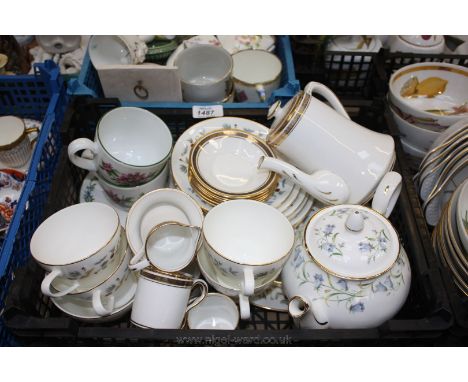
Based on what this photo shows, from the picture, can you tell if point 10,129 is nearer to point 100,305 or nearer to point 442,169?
point 100,305

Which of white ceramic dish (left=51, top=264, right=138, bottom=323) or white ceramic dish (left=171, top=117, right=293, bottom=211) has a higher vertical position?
white ceramic dish (left=171, top=117, right=293, bottom=211)

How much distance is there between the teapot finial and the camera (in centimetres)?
81

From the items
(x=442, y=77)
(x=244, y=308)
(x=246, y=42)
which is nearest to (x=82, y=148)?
(x=244, y=308)

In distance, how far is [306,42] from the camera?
1.36 meters

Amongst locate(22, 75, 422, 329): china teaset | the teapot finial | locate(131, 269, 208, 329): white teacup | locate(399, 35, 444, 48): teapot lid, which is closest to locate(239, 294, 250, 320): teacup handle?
locate(22, 75, 422, 329): china teaset

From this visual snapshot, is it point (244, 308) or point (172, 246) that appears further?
point (172, 246)

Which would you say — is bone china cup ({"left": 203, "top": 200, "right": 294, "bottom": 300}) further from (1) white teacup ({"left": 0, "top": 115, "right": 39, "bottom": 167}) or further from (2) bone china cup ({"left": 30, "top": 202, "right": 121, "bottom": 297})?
(1) white teacup ({"left": 0, "top": 115, "right": 39, "bottom": 167})

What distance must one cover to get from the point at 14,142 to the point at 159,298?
673 millimetres

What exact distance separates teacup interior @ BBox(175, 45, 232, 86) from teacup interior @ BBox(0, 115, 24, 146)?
466mm

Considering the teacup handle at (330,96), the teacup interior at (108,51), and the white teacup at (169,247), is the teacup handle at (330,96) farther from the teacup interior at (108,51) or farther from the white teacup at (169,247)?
the teacup interior at (108,51)

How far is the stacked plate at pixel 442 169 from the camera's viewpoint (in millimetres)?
951

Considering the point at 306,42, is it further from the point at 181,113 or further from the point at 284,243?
the point at 284,243

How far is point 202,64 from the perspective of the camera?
1.35 m

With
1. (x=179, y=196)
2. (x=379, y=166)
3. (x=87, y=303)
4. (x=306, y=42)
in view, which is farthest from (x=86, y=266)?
(x=306, y=42)
